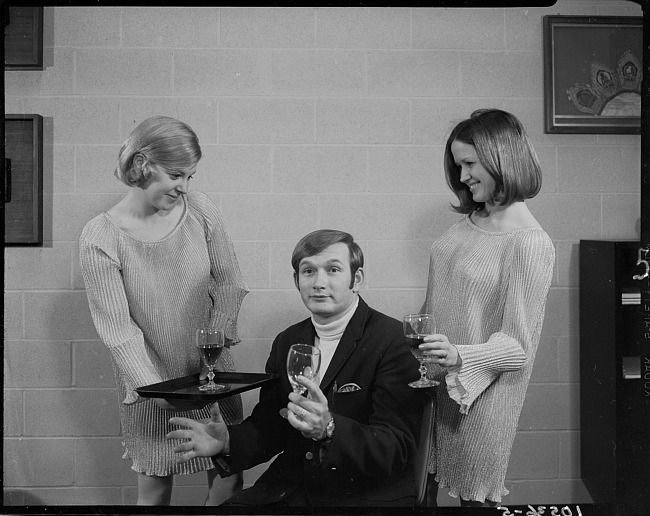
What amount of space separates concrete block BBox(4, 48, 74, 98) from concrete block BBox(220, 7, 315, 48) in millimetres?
385

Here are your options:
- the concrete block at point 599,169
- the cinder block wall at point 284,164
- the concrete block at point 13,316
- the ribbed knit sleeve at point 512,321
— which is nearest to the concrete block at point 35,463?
the cinder block wall at point 284,164

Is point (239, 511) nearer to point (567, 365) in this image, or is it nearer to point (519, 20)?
point (567, 365)

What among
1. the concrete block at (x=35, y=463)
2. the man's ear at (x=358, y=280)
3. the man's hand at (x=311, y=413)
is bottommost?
the concrete block at (x=35, y=463)

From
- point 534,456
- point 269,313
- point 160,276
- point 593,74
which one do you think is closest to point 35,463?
point 160,276

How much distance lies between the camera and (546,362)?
1651 millimetres

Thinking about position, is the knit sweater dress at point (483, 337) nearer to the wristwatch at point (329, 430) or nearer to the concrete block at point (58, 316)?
the wristwatch at point (329, 430)

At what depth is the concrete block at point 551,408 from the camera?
1648 mm

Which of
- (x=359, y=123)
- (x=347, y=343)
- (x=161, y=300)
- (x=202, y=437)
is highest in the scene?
(x=359, y=123)

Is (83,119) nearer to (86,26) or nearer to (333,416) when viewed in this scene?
(86,26)

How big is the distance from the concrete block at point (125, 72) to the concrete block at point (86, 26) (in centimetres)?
3

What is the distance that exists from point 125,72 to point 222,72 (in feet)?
0.78

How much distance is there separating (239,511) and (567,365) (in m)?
0.89

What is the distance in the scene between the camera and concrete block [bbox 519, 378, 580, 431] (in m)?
1.65

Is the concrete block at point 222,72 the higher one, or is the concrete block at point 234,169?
the concrete block at point 222,72
